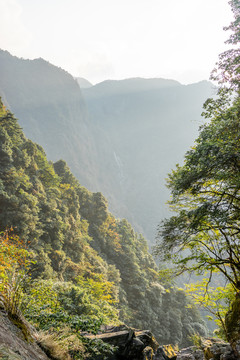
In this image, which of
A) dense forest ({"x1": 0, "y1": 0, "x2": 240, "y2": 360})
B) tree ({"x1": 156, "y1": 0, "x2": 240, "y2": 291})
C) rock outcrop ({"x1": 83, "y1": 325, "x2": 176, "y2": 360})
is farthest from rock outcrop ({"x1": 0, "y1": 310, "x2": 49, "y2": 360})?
tree ({"x1": 156, "y1": 0, "x2": 240, "y2": 291})

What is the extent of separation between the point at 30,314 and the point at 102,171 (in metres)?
120

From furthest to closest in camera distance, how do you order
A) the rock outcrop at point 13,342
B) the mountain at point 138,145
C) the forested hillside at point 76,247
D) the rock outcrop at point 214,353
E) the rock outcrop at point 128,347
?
the mountain at point 138,145 < the forested hillside at point 76,247 < the rock outcrop at point 128,347 < the rock outcrop at point 214,353 < the rock outcrop at point 13,342

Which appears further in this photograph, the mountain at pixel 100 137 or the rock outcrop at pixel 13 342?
the mountain at pixel 100 137

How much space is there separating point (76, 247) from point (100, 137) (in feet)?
433

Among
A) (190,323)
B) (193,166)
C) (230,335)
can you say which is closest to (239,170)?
(193,166)

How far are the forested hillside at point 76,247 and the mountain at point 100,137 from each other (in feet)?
226

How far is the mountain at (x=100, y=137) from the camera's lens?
105 m

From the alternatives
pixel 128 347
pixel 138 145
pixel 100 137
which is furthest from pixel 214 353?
pixel 138 145

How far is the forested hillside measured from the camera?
12.3 metres

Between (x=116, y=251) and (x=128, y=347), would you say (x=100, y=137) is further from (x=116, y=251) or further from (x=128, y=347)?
(x=128, y=347)

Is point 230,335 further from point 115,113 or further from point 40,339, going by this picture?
point 115,113

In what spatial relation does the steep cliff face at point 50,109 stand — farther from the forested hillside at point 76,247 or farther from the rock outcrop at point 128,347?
the rock outcrop at point 128,347

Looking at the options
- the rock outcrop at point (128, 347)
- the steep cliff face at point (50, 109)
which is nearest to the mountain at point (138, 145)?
the steep cliff face at point (50, 109)

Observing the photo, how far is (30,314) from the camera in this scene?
448 centimetres
